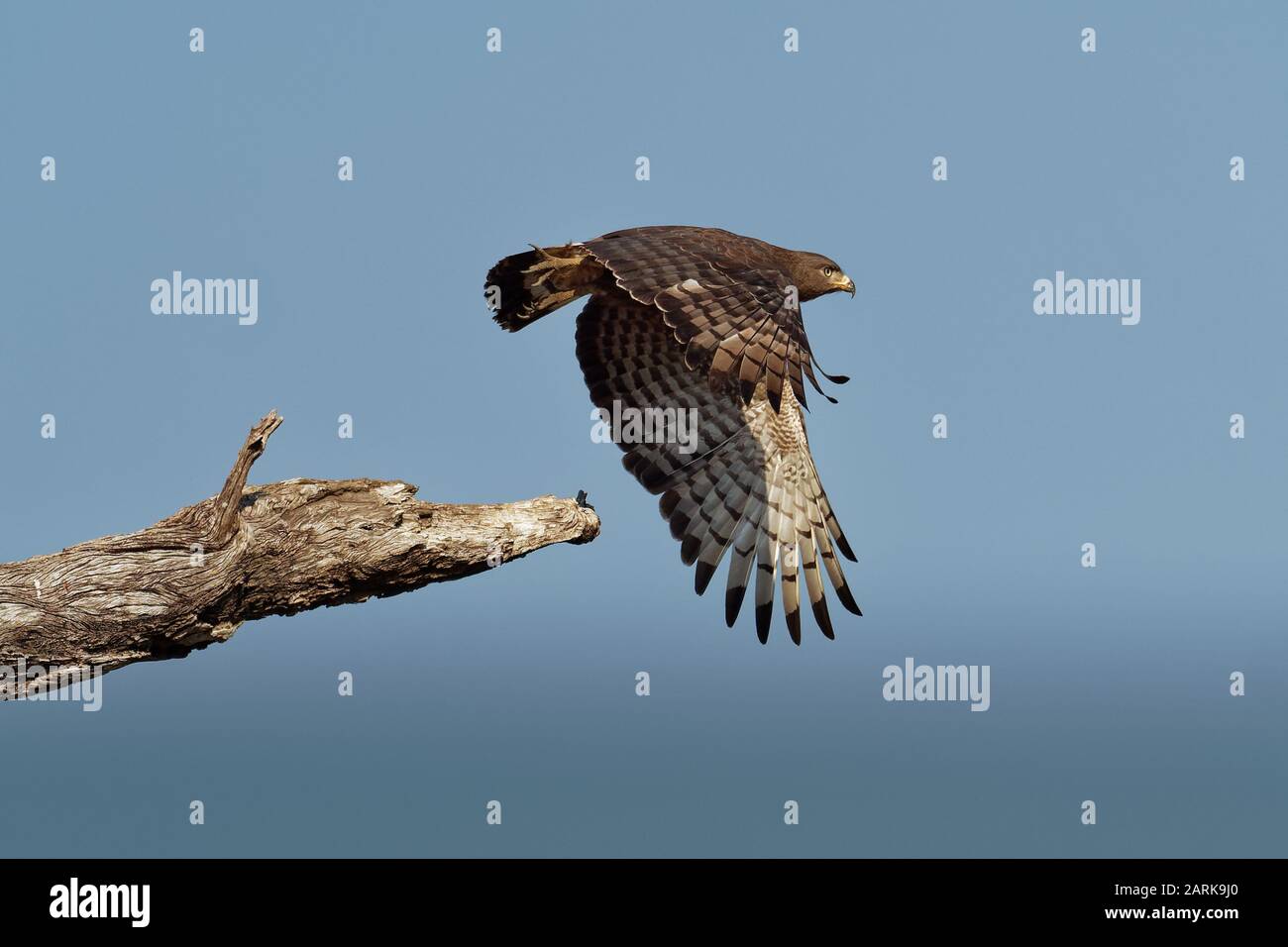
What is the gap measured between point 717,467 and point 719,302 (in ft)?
6.92

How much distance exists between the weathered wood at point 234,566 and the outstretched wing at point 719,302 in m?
1.85

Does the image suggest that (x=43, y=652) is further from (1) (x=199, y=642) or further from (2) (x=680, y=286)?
(2) (x=680, y=286)

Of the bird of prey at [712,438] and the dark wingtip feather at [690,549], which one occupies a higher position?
the bird of prey at [712,438]

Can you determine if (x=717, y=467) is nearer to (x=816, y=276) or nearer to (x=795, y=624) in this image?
(x=795, y=624)

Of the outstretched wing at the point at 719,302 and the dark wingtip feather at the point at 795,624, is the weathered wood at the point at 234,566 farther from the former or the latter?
the dark wingtip feather at the point at 795,624

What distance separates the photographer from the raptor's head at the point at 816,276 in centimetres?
988

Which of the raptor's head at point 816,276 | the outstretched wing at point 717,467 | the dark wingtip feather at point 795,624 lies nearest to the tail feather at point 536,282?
the outstretched wing at point 717,467

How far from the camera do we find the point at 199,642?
26.8 feet

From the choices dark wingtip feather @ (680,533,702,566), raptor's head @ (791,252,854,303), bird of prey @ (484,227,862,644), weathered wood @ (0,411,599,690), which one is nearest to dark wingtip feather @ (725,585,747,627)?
bird of prey @ (484,227,862,644)

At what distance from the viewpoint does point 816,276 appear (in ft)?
32.5

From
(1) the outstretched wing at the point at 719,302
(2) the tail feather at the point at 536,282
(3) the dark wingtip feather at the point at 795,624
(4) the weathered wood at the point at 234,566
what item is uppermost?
(2) the tail feather at the point at 536,282

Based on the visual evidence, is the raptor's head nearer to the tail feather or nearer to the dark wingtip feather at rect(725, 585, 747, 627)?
the tail feather

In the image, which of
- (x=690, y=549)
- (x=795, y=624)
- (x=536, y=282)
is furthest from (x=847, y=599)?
(x=536, y=282)

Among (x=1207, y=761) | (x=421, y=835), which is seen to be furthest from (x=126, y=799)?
(x=1207, y=761)
